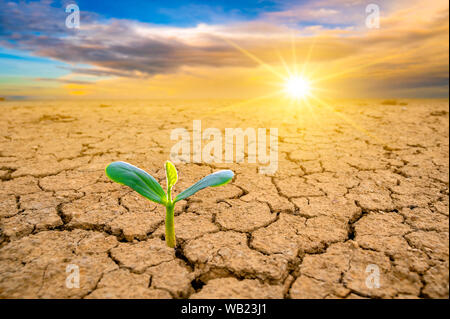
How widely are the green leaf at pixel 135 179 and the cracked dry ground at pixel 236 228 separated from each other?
24 centimetres

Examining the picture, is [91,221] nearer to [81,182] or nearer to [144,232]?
[144,232]

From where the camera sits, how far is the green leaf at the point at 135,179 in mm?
908

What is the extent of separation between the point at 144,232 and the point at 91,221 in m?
0.28

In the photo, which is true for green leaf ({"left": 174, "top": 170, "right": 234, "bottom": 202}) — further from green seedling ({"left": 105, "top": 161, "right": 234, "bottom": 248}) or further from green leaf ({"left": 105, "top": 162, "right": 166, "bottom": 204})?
green leaf ({"left": 105, "top": 162, "right": 166, "bottom": 204})

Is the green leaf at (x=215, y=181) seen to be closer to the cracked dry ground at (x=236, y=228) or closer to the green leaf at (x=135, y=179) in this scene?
the green leaf at (x=135, y=179)

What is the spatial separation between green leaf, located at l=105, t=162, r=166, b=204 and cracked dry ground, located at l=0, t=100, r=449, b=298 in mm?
244

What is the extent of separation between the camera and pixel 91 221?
1.24 meters

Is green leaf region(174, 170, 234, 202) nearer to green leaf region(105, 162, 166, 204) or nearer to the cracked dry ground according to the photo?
green leaf region(105, 162, 166, 204)

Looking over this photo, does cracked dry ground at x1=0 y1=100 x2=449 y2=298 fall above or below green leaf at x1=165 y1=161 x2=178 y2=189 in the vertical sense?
below

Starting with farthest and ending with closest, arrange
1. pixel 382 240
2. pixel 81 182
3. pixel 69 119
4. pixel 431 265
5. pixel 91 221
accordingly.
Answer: pixel 69 119 → pixel 81 182 → pixel 91 221 → pixel 382 240 → pixel 431 265

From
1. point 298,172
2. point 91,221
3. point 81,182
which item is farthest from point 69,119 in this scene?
point 298,172

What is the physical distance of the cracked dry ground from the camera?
90cm

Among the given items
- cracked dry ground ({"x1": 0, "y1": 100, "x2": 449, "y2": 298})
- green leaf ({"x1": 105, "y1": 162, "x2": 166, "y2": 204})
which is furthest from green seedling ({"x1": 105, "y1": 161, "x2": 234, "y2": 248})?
cracked dry ground ({"x1": 0, "y1": 100, "x2": 449, "y2": 298})
